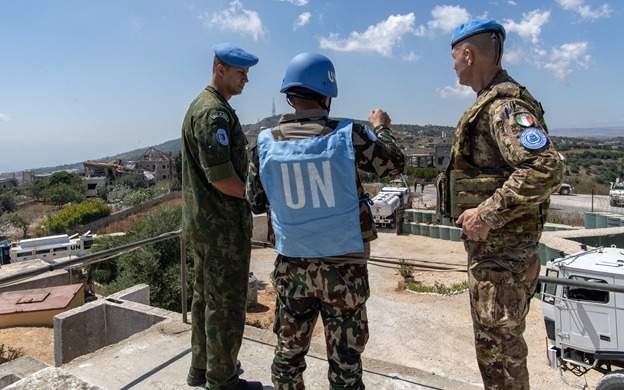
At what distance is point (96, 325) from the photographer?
4957 millimetres

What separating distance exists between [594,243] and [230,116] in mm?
16267

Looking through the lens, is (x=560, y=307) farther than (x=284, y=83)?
Yes

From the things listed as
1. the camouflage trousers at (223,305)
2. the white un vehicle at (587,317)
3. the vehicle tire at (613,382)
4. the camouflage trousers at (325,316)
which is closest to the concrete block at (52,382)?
the camouflage trousers at (325,316)

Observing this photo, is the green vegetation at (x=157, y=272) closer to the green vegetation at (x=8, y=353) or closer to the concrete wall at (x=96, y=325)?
the green vegetation at (x=8, y=353)

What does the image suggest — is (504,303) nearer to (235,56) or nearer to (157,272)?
(235,56)

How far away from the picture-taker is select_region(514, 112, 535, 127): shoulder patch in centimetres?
186

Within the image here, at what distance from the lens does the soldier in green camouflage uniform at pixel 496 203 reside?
6.16 feet

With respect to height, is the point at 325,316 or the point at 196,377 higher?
the point at 325,316

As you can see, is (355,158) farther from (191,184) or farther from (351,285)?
(191,184)

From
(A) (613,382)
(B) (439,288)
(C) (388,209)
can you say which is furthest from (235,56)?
(C) (388,209)

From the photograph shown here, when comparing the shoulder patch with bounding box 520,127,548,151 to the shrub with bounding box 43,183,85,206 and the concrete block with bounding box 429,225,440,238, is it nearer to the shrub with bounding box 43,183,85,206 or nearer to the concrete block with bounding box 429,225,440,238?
the concrete block with bounding box 429,225,440,238

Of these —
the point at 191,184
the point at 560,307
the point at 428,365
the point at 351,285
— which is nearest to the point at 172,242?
the point at 428,365

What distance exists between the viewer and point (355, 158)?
1.97 meters

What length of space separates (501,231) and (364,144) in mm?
704
